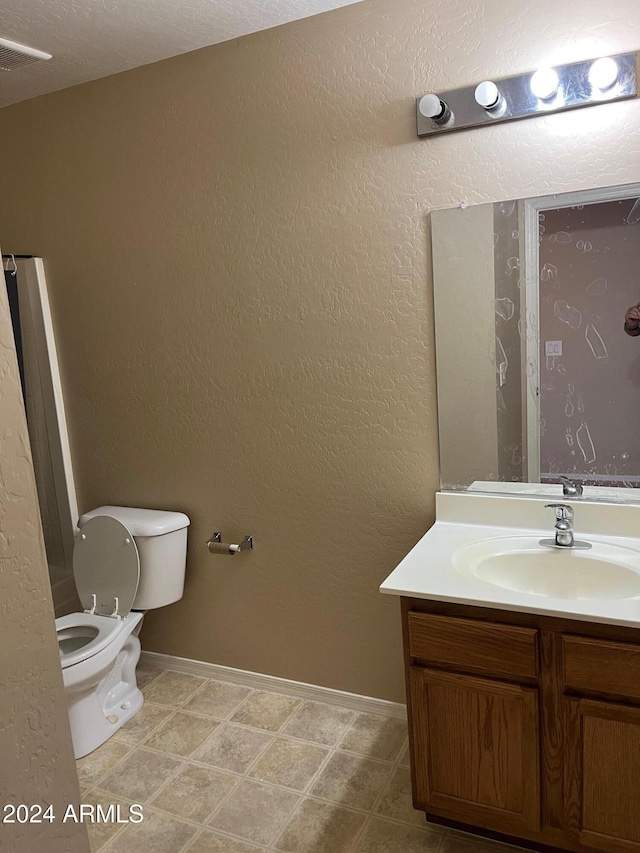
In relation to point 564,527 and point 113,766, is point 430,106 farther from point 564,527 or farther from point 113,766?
point 113,766

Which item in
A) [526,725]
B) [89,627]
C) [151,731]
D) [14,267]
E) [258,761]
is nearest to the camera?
[526,725]

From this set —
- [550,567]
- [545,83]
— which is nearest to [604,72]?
[545,83]

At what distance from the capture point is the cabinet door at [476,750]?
166cm

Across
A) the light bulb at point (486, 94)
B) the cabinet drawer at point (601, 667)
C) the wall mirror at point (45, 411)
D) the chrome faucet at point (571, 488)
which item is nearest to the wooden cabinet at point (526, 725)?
the cabinet drawer at point (601, 667)

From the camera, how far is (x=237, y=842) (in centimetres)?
191

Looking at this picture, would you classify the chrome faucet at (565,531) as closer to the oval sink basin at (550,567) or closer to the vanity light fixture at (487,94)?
the oval sink basin at (550,567)

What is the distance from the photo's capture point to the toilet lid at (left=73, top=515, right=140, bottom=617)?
2619mm

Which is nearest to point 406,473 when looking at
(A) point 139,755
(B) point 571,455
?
(B) point 571,455

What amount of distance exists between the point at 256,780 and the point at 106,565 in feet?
3.34

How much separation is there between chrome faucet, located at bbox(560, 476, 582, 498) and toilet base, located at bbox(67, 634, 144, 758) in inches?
67.8

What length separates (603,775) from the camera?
1.58 metres

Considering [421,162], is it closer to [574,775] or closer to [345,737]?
[574,775]

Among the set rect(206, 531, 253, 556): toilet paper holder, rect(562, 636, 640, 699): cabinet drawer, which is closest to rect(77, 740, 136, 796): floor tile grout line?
rect(206, 531, 253, 556): toilet paper holder

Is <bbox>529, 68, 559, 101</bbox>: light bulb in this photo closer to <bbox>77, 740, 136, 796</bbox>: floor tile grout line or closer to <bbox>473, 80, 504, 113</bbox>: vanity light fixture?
<bbox>473, 80, 504, 113</bbox>: vanity light fixture
